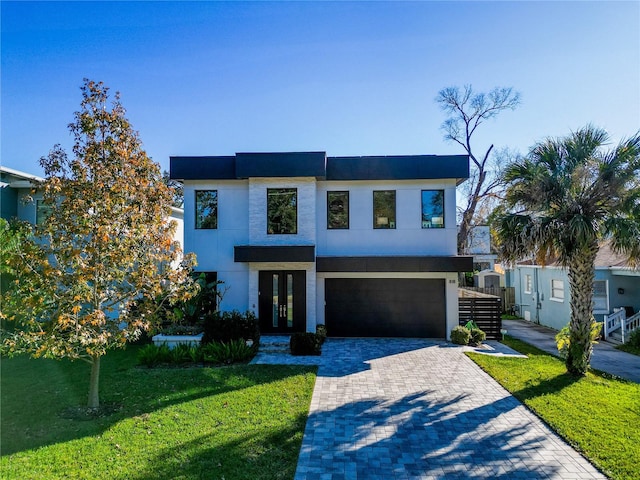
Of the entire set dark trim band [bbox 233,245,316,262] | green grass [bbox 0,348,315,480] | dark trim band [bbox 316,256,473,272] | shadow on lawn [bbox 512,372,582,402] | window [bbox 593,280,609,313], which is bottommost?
shadow on lawn [bbox 512,372,582,402]

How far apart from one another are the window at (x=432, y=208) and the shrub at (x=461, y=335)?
396 cm

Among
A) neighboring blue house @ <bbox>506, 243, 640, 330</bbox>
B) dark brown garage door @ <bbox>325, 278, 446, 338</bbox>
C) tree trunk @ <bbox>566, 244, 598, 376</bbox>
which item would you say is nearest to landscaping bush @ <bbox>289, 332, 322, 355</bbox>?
dark brown garage door @ <bbox>325, 278, 446, 338</bbox>

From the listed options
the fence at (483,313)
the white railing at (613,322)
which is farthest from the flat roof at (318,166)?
the white railing at (613,322)

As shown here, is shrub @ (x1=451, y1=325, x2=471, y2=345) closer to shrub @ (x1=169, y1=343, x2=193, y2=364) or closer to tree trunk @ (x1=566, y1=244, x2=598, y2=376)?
tree trunk @ (x1=566, y1=244, x2=598, y2=376)

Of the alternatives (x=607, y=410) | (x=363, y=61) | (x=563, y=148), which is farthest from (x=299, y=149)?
(x=607, y=410)

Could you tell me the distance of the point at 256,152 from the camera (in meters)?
13.7

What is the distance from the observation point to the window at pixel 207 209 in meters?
14.5

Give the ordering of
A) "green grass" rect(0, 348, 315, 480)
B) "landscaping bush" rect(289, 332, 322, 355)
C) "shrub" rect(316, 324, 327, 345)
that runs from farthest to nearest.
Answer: "shrub" rect(316, 324, 327, 345) < "landscaping bush" rect(289, 332, 322, 355) < "green grass" rect(0, 348, 315, 480)

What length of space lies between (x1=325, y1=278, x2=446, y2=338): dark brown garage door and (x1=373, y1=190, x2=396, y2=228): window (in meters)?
2.23

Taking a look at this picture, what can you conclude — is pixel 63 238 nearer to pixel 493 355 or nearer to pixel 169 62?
pixel 169 62

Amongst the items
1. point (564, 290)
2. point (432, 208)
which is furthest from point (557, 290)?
point (432, 208)

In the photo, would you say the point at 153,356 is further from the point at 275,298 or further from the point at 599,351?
the point at 599,351

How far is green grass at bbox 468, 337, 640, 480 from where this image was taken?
18.5 ft

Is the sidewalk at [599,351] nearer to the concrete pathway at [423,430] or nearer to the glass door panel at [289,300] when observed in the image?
the concrete pathway at [423,430]
